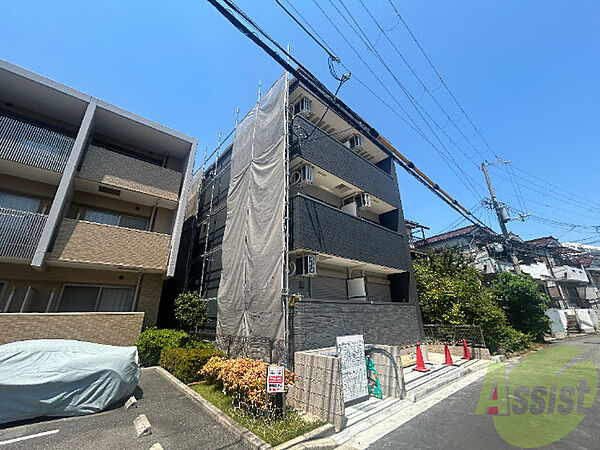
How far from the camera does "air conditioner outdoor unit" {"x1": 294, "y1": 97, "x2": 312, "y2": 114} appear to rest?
982cm

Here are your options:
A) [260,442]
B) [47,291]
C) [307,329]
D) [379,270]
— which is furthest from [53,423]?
[379,270]

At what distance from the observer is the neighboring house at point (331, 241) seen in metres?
7.48

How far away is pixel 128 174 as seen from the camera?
378 inches

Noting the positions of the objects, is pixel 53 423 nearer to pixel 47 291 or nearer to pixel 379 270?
pixel 47 291

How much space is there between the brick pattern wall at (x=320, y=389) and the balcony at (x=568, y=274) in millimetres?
31888

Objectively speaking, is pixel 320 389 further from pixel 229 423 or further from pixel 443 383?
pixel 443 383

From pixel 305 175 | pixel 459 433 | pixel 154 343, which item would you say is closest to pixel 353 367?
pixel 459 433

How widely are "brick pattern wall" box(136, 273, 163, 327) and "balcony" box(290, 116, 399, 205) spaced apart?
731 cm

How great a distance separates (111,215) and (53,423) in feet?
26.0

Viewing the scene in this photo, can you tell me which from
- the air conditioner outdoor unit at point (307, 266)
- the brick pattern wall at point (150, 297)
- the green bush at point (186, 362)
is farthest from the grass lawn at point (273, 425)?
the brick pattern wall at point (150, 297)

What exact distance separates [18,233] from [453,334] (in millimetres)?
16016

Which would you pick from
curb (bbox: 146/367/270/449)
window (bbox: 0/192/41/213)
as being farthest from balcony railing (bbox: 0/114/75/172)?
curb (bbox: 146/367/270/449)

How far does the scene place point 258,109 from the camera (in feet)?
35.1

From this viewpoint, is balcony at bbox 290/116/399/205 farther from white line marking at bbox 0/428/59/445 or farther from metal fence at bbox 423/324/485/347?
white line marking at bbox 0/428/59/445
